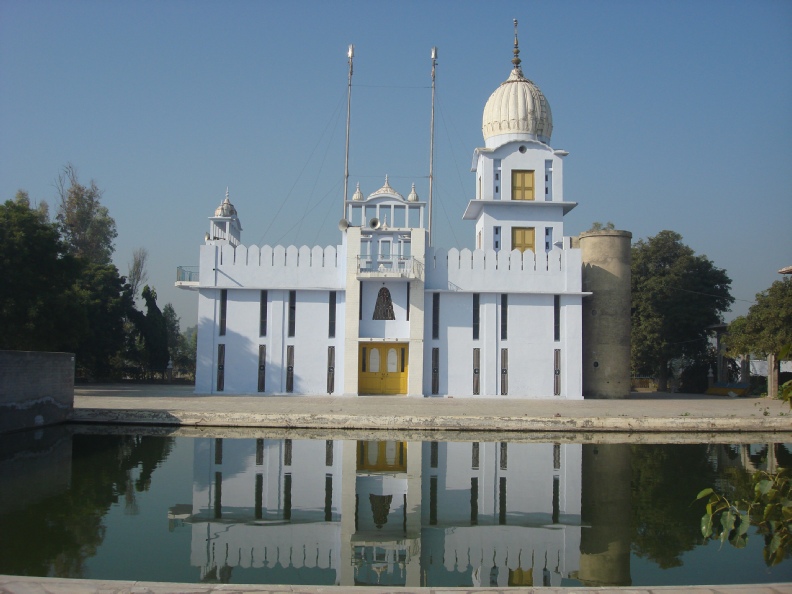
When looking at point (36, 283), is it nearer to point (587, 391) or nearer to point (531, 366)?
point (531, 366)

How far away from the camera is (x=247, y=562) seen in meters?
8.17

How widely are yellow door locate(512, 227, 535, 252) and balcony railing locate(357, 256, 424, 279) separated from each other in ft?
20.0

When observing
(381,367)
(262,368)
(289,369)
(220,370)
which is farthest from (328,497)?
(220,370)

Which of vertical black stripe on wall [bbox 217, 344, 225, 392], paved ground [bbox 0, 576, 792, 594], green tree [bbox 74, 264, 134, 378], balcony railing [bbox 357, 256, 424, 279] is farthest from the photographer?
green tree [bbox 74, 264, 134, 378]

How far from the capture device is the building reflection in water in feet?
26.5

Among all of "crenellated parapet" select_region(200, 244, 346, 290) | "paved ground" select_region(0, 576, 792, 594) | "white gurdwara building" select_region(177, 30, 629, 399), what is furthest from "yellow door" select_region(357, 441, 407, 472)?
"crenellated parapet" select_region(200, 244, 346, 290)

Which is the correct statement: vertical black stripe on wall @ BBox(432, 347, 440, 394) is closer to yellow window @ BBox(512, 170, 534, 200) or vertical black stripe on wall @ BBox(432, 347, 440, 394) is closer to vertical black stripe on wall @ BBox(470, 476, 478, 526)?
yellow window @ BBox(512, 170, 534, 200)

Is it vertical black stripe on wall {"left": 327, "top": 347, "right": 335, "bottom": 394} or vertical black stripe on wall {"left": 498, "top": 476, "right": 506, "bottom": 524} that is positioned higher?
vertical black stripe on wall {"left": 327, "top": 347, "right": 335, "bottom": 394}

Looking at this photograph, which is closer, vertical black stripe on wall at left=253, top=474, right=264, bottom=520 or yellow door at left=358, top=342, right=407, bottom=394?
vertical black stripe on wall at left=253, top=474, right=264, bottom=520

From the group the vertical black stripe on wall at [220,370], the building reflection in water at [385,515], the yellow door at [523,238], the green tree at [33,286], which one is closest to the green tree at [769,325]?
the yellow door at [523,238]

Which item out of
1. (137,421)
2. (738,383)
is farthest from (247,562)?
(738,383)

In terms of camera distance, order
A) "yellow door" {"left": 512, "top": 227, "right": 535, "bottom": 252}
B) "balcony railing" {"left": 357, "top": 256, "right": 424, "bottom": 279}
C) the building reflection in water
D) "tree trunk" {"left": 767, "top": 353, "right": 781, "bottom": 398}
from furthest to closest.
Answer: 1. "yellow door" {"left": 512, "top": 227, "right": 535, "bottom": 252}
2. "tree trunk" {"left": 767, "top": 353, "right": 781, "bottom": 398}
3. "balcony railing" {"left": 357, "top": 256, "right": 424, "bottom": 279}
4. the building reflection in water

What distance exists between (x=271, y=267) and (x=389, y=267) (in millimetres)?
4907

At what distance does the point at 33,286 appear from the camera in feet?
84.7
